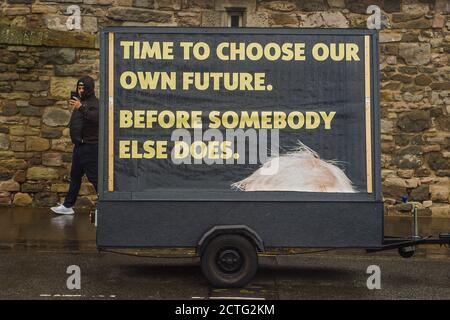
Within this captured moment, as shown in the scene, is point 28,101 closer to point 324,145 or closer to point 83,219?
point 83,219

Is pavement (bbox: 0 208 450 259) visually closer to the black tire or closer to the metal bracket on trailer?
the metal bracket on trailer

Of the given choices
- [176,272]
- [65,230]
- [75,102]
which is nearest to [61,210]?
[65,230]

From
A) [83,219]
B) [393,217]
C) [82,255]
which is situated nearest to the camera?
[82,255]

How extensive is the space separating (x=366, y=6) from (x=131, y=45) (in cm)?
629

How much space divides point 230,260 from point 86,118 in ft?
12.0

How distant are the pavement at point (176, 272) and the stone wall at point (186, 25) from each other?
1.81 metres

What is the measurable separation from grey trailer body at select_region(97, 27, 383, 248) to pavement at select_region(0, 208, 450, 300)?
487 mm

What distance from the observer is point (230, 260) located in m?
6.77

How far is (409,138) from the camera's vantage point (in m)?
11.7

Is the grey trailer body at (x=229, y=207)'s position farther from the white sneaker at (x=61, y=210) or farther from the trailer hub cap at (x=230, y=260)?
the white sneaker at (x=61, y=210)

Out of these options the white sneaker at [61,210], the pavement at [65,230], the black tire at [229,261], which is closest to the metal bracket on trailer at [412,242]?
the black tire at [229,261]

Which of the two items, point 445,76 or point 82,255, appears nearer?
point 82,255

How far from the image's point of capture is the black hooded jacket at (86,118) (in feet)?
30.8

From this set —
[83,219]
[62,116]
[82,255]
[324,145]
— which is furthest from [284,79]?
[62,116]
